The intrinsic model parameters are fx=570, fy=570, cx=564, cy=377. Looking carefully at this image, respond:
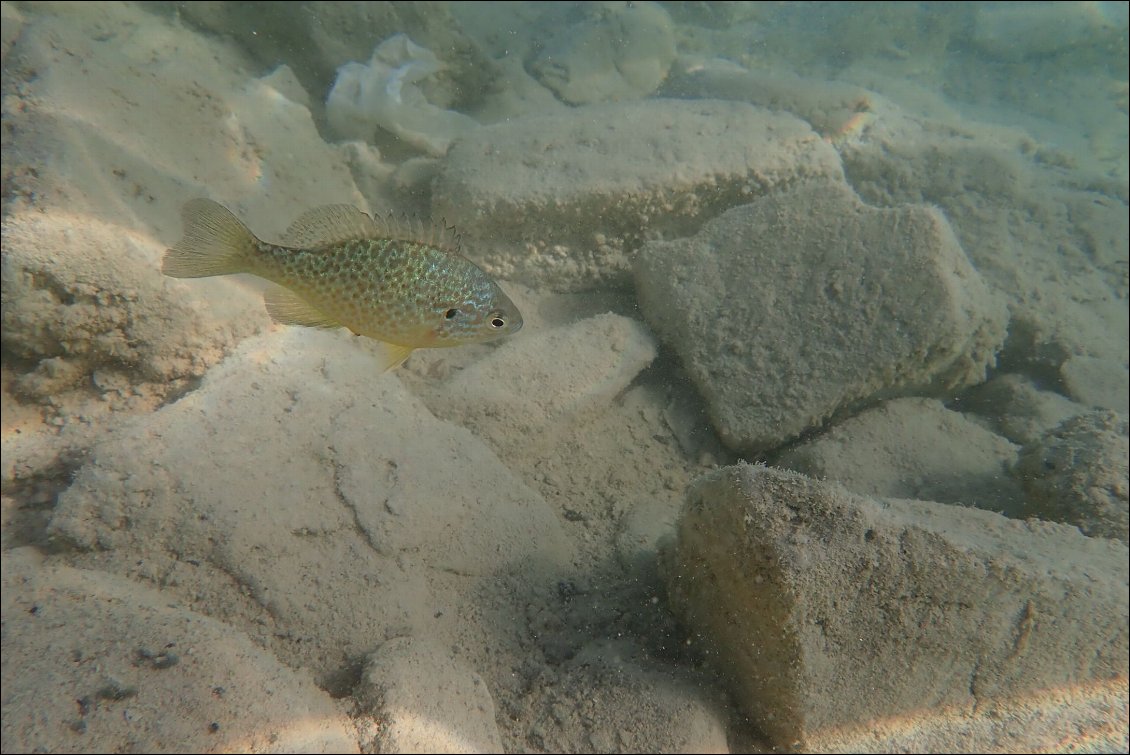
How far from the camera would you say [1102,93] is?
48.9ft

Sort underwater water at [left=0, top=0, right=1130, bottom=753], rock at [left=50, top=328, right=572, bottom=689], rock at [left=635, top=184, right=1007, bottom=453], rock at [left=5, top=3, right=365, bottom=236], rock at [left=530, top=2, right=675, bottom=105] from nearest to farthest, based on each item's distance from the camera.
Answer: underwater water at [left=0, top=0, right=1130, bottom=753], rock at [left=50, top=328, right=572, bottom=689], rock at [left=5, top=3, right=365, bottom=236], rock at [left=635, top=184, right=1007, bottom=453], rock at [left=530, top=2, right=675, bottom=105]

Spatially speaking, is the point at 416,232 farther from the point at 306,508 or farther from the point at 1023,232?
the point at 1023,232

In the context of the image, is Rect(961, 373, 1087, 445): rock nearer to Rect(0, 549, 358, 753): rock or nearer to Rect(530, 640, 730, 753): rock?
Rect(530, 640, 730, 753): rock

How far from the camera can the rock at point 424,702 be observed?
2.01 m

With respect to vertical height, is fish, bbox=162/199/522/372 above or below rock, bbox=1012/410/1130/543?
above

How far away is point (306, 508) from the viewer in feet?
9.11

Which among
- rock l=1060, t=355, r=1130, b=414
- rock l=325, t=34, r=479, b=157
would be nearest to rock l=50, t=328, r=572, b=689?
rock l=325, t=34, r=479, b=157

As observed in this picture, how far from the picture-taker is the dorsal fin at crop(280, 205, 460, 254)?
9.07 feet

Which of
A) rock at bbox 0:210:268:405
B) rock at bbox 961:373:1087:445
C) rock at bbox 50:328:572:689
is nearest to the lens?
rock at bbox 50:328:572:689

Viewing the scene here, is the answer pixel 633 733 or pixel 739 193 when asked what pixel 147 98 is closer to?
pixel 739 193

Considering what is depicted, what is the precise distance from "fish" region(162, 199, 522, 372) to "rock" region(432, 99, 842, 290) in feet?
6.10

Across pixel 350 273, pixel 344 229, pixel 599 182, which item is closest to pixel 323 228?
pixel 344 229

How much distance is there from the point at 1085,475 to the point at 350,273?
4219 mm

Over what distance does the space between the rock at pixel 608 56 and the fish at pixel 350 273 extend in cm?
706
